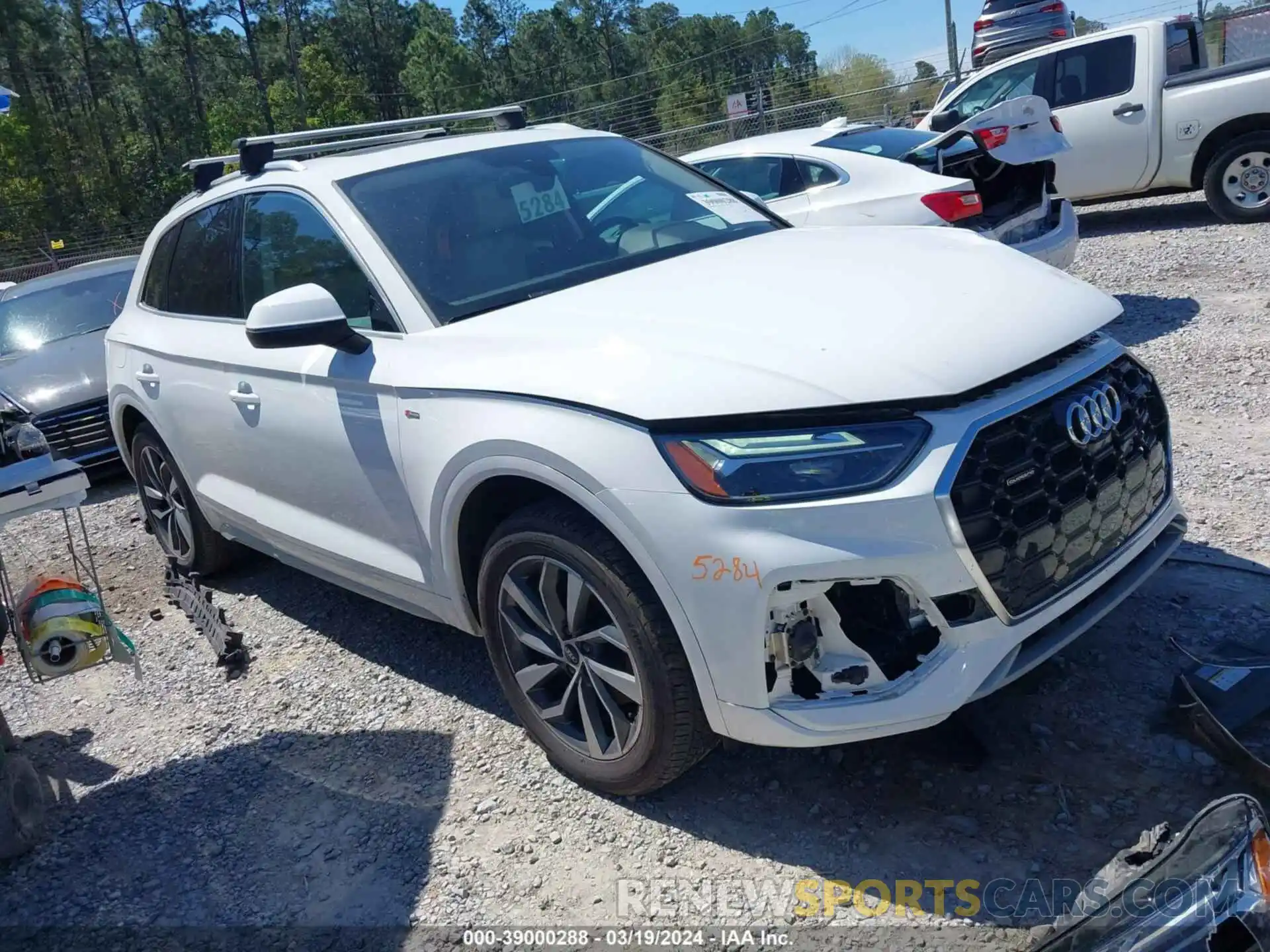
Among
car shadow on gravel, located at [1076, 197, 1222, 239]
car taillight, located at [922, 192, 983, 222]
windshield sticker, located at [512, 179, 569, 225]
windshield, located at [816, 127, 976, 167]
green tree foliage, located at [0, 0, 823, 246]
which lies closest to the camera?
windshield sticker, located at [512, 179, 569, 225]

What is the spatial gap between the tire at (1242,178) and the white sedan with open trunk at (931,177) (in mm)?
2776

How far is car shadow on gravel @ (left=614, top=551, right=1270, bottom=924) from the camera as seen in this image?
2.54 m

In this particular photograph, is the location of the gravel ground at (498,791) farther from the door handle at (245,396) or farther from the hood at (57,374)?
the hood at (57,374)

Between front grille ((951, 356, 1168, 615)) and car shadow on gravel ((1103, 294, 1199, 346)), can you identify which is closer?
front grille ((951, 356, 1168, 615))

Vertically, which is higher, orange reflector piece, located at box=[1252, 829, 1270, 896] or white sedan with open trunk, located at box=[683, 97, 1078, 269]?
white sedan with open trunk, located at box=[683, 97, 1078, 269]

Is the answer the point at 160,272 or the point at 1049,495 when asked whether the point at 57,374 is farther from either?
the point at 1049,495

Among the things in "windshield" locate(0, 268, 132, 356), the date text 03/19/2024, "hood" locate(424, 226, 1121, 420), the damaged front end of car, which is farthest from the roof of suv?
"windshield" locate(0, 268, 132, 356)

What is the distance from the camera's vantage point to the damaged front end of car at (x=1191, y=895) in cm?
172

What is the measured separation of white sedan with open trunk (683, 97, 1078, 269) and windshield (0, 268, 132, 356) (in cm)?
492

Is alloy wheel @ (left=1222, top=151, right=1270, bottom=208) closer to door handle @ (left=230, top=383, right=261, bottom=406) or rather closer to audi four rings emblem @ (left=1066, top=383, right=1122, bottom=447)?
audi four rings emblem @ (left=1066, top=383, right=1122, bottom=447)

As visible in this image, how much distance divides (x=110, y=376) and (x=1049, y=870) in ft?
14.8

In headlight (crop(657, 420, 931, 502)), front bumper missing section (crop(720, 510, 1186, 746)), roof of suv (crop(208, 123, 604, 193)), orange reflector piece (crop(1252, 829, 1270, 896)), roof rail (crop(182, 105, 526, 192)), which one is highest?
roof rail (crop(182, 105, 526, 192))

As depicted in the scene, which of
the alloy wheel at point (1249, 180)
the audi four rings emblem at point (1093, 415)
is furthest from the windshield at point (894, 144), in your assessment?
the audi four rings emblem at point (1093, 415)

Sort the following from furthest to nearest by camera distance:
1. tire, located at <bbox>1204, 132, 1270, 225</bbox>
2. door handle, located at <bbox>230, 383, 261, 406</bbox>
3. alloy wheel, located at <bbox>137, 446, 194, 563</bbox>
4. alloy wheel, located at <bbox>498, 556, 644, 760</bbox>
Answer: tire, located at <bbox>1204, 132, 1270, 225</bbox> < alloy wheel, located at <bbox>137, 446, 194, 563</bbox> < door handle, located at <bbox>230, 383, 261, 406</bbox> < alloy wheel, located at <bbox>498, 556, 644, 760</bbox>
